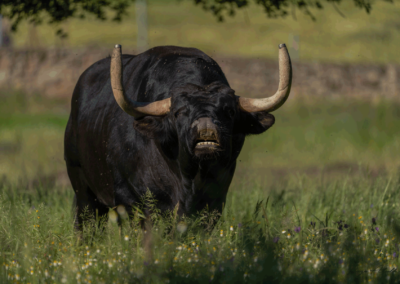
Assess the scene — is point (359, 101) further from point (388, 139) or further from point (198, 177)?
point (198, 177)

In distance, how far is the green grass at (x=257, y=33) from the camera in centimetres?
3234

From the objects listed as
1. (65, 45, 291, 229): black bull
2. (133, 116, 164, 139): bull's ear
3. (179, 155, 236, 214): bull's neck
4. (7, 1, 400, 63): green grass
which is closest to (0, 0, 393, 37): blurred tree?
(65, 45, 291, 229): black bull

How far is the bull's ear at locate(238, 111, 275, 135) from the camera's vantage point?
14.2 ft

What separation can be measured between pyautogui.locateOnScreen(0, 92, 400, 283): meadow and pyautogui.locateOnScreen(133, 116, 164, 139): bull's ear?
0.46 metres

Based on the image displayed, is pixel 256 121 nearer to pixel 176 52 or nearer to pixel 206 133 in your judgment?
pixel 206 133

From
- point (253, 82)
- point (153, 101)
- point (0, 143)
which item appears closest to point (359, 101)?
point (253, 82)

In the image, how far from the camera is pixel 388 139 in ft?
37.0

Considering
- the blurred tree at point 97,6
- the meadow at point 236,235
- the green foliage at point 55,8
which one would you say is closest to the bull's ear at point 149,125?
the meadow at point 236,235

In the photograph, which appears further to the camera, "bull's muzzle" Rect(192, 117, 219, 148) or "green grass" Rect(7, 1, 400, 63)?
"green grass" Rect(7, 1, 400, 63)

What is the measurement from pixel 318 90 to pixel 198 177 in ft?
36.5

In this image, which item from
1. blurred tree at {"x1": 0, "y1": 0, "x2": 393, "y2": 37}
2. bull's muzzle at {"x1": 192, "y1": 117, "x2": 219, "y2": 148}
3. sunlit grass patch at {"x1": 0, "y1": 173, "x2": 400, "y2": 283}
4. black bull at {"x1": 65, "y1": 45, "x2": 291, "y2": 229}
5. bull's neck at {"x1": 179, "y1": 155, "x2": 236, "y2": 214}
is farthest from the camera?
A: blurred tree at {"x1": 0, "y1": 0, "x2": 393, "y2": 37}

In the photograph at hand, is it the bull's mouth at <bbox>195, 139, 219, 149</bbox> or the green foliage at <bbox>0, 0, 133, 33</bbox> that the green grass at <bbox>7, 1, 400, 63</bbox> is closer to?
the green foliage at <bbox>0, 0, 133, 33</bbox>

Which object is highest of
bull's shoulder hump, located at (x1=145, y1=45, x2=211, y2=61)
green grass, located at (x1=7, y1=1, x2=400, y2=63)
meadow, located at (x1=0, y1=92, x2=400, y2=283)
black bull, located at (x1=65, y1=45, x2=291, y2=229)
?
bull's shoulder hump, located at (x1=145, y1=45, x2=211, y2=61)

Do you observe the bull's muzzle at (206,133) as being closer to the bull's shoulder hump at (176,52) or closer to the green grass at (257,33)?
the bull's shoulder hump at (176,52)
